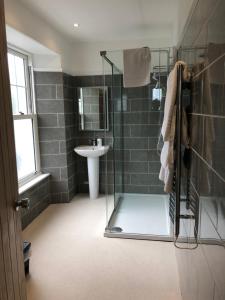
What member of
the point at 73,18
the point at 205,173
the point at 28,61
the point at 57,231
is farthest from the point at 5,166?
the point at 28,61

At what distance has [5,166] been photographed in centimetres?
129

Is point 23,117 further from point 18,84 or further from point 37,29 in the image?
point 37,29

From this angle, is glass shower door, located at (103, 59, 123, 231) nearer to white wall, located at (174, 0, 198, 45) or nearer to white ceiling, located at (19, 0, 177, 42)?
white ceiling, located at (19, 0, 177, 42)

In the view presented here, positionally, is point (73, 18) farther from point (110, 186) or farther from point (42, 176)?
point (110, 186)

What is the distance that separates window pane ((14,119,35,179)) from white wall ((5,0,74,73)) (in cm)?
109

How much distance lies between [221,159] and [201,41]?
732mm

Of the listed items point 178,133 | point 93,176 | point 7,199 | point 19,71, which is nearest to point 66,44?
point 19,71

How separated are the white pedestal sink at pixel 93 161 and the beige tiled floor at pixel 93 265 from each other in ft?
3.13

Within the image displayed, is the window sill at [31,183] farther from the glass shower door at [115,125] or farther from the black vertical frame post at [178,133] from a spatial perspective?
the black vertical frame post at [178,133]

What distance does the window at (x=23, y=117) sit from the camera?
3424 mm

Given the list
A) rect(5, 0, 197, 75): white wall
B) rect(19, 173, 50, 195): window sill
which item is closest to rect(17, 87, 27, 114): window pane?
rect(5, 0, 197, 75): white wall

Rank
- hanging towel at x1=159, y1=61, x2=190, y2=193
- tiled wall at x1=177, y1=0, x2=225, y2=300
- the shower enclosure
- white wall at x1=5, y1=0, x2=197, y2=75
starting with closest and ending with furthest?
tiled wall at x1=177, y1=0, x2=225, y2=300 < hanging towel at x1=159, y1=61, x2=190, y2=193 < white wall at x1=5, y1=0, x2=197, y2=75 < the shower enclosure

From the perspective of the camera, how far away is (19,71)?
3561 millimetres

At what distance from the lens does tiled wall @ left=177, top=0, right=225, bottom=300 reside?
3.05 ft
